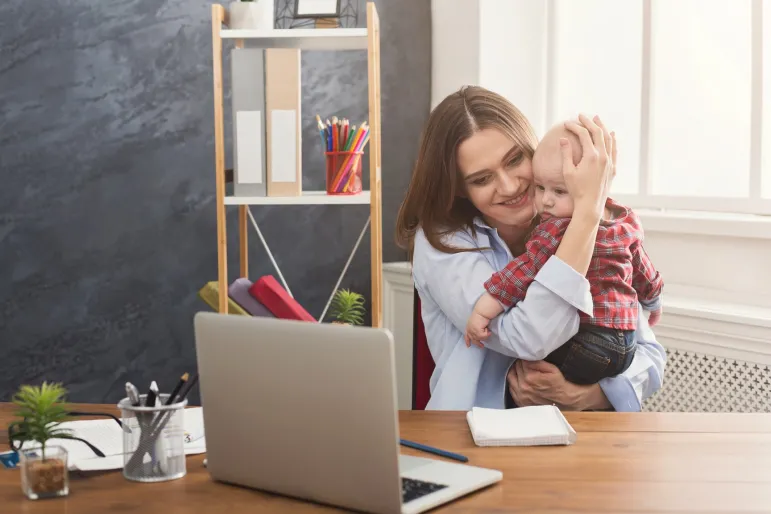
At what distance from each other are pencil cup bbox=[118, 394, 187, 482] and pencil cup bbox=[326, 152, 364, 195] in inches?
61.2

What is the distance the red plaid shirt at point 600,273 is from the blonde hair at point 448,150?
0.17 m

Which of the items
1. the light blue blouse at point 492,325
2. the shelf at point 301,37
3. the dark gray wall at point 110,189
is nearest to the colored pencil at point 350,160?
the shelf at point 301,37

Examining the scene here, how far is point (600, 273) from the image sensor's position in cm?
181

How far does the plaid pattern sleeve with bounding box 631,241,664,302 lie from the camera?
189 centimetres

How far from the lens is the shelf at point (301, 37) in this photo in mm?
2572

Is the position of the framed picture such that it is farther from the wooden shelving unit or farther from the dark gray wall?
the dark gray wall

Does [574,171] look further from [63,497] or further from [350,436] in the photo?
[63,497]

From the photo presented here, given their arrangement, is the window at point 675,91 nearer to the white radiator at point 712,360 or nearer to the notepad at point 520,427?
the white radiator at point 712,360

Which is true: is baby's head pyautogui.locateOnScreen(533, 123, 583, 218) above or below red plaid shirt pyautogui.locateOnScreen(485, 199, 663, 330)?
above

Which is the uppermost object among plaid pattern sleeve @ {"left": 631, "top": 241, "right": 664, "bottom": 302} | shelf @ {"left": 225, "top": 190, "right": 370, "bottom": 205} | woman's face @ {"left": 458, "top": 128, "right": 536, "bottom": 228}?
woman's face @ {"left": 458, "top": 128, "right": 536, "bottom": 228}

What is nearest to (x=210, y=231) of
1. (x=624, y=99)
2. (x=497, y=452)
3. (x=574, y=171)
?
(x=624, y=99)

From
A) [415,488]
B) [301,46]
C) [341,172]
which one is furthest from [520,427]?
[301,46]

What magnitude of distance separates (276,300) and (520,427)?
1243mm

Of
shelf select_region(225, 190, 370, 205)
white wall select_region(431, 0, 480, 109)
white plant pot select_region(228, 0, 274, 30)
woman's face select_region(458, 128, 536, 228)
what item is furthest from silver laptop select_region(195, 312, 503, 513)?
white wall select_region(431, 0, 480, 109)
